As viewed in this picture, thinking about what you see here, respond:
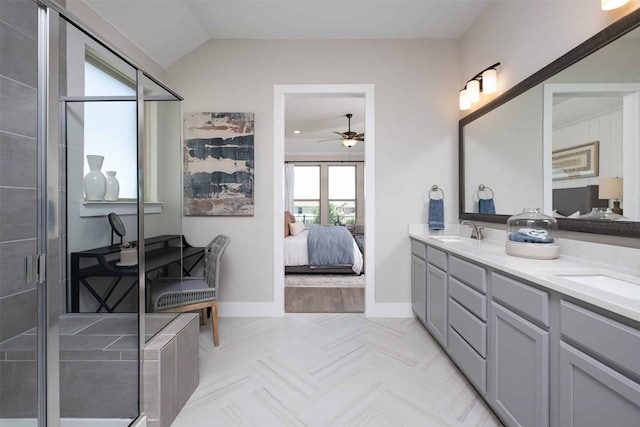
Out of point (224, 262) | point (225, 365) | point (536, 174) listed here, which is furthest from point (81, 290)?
point (536, 174)

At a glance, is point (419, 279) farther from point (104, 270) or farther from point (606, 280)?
point (104, 270)

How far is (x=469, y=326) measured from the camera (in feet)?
5.70

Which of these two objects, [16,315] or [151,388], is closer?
[16,315]

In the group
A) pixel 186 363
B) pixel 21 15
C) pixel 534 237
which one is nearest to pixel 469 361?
pixel 534 237

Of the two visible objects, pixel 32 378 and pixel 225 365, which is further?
pixel 225 365

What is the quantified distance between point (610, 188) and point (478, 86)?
1.53 metres

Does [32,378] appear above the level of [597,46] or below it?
below

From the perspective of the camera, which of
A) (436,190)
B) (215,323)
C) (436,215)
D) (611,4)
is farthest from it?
(436,190)

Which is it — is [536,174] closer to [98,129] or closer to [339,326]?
[339,326]

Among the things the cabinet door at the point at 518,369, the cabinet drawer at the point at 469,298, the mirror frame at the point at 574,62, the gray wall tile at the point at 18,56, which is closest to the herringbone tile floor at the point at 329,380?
the cabinet door at the point at 518,369

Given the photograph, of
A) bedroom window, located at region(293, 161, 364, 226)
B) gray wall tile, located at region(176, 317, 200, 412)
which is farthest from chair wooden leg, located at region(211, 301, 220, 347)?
bedroom window, located at region(293, 161, 364, 226)

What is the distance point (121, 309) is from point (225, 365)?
909mm

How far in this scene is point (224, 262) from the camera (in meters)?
2.99

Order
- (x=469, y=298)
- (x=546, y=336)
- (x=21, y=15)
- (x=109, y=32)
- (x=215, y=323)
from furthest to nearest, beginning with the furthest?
(x=215, y=323)
(x=109, y=32)
(x=469, y=298)
(x=546, y=336)
(x=21, y=15)
